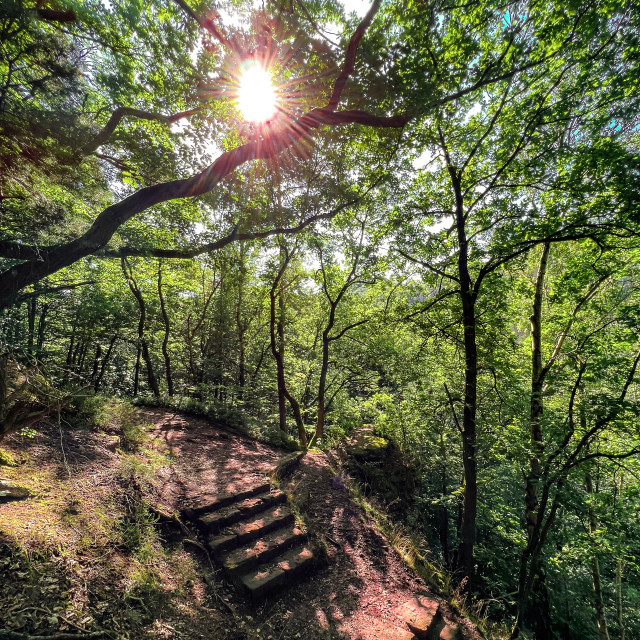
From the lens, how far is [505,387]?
795 centimetres

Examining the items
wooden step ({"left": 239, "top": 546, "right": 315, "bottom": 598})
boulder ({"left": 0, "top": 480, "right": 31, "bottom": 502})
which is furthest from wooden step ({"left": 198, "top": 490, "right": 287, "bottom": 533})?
boulder ({"left": 0, "top": 480, "right": 31, "bottom": 502})

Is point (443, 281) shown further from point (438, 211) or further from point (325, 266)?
point (325, 266)

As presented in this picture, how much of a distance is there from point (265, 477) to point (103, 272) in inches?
416

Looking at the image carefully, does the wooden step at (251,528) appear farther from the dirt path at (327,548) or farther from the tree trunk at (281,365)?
the tree trunk at (281,365)

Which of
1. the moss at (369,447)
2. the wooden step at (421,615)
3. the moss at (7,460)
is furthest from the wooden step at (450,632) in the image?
the moss at (369,447)

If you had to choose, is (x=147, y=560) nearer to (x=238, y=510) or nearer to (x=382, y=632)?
(x=238, y=510)

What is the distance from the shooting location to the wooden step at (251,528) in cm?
407

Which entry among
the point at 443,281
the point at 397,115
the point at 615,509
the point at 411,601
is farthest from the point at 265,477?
the point at 615,509

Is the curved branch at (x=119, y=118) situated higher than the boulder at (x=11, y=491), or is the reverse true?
the curved branch at (x=119, y=118)

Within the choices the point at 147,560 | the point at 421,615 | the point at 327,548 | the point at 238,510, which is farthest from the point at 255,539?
the point at 421,615

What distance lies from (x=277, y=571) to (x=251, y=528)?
2.37 ft

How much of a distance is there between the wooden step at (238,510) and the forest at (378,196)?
100 centimetres

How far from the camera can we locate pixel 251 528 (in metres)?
4.41

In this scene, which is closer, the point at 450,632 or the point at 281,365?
the point at 450,632
